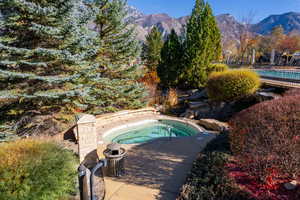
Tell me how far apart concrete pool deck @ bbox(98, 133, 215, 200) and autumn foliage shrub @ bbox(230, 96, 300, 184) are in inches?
60.6

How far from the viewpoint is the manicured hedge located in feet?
9.01

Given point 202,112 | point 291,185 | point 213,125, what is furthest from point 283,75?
point 291,185

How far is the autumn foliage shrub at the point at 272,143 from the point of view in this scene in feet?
9.25

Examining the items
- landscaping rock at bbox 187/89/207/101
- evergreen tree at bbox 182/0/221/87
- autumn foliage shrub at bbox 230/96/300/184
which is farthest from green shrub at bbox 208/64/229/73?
autumn foliage shrub at bbox 230/96/300/184

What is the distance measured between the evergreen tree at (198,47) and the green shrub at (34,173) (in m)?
13.3

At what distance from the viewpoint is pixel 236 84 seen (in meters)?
8.94

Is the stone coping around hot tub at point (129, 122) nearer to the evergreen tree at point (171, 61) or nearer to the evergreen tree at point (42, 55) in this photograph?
the evergreen tree at point (42, 55)

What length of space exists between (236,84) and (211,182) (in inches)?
288

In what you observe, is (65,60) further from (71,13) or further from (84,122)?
(84,122)

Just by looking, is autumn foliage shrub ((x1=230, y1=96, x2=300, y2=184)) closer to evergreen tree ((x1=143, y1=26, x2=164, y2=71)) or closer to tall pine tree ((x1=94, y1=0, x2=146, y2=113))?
tall pine tree ((x1=94, y1=0, x2=146, y2=113))

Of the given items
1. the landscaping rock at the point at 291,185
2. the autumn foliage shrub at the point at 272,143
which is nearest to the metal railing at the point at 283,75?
the autumn foliage shrub at the point at 272,143

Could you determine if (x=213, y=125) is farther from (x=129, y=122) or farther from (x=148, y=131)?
(x=129, y=122)

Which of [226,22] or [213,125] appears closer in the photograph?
[213,125]

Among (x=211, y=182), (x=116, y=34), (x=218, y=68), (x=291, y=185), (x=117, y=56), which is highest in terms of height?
(x=116, y=34)
